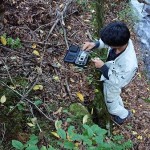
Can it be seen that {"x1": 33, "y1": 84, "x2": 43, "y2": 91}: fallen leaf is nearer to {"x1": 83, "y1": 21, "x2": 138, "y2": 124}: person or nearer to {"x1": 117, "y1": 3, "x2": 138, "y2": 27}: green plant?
{"x1": 83, "y1": 21, "x2": 138, "y2": 124}: person

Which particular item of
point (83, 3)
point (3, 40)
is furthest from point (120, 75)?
point (83, 3)

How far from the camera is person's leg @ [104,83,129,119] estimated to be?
477 cm

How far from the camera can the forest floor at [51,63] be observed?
4.31 m

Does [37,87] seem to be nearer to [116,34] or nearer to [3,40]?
[3,40]

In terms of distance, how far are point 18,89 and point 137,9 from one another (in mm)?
6497

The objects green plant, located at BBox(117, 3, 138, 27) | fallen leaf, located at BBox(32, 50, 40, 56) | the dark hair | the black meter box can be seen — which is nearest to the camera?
the dark hair

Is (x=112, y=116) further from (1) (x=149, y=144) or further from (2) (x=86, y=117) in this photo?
(2) (x=86, y=117)

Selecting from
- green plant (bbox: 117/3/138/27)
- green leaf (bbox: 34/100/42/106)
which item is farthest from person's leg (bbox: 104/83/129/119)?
green plant (bbox: 117/3/138/27)

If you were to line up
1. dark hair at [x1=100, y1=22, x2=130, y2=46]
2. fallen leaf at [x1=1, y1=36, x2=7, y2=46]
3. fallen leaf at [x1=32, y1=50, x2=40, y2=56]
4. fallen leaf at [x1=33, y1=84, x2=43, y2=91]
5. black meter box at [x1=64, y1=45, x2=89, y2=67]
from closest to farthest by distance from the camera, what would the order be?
1. dark hair at [x1=100, y1=22, x2=130, y2=46]
2. fallen leaf at [x1=33, y1=84, x2=43, y2=91]
3. black meter box at [x1=64, y1=45, x2=89, y2=67]
4. fallen leaf at [x1=1, y1=36, x2=7, y2=46]
5. fallen leaf at [x1=32, y1=50, x2=40, y2=56]

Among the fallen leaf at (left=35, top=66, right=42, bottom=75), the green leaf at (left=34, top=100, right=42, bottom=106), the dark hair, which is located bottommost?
the green leaf at (left=34, top=100, right=42, bottom=106)

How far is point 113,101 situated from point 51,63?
106cm

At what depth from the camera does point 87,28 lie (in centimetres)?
583

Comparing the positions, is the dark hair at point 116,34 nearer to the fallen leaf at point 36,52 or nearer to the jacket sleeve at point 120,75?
the jacket sleeve at point 120,75

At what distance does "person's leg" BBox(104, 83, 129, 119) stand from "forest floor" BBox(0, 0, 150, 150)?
0.70 ft
